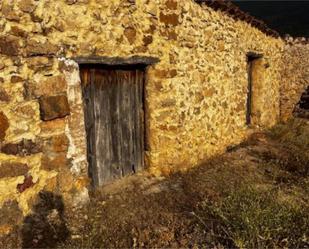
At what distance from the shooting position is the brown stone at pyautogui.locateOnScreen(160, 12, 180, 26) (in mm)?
5211

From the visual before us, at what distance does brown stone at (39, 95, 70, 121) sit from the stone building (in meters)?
0.01

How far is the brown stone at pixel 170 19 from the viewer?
5211mm

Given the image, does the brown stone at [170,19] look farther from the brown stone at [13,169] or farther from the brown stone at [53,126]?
the brown stone at [13,169]

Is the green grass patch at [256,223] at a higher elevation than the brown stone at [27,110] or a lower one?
lower

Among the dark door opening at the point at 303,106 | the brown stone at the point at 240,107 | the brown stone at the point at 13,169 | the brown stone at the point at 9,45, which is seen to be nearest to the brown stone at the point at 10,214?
the brown stone at the point at 13,169

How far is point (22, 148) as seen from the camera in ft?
12.3

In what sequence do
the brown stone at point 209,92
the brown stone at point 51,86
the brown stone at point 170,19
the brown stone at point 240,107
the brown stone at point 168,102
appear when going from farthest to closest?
the brown stone at point 240,107 < the brown stone at point 209,92 < the brown stone at point 168,102 < the brown stone at point 170,19 < the brown stone at point 51,86

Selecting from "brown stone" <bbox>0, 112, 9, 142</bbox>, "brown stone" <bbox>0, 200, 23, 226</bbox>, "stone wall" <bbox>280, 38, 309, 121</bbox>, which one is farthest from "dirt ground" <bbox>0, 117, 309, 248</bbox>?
"stone wall" <bbox>280, 38, 309, 121</bbox>

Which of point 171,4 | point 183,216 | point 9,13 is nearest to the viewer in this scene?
point 9,13

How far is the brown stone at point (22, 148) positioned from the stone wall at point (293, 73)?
878cm

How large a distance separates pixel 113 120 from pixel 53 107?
4.13 feet

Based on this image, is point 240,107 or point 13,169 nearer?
point 13,169

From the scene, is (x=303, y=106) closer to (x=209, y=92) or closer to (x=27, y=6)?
(x=209, y=92)

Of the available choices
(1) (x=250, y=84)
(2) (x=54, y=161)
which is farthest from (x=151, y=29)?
(1) (x=250, y=84)
